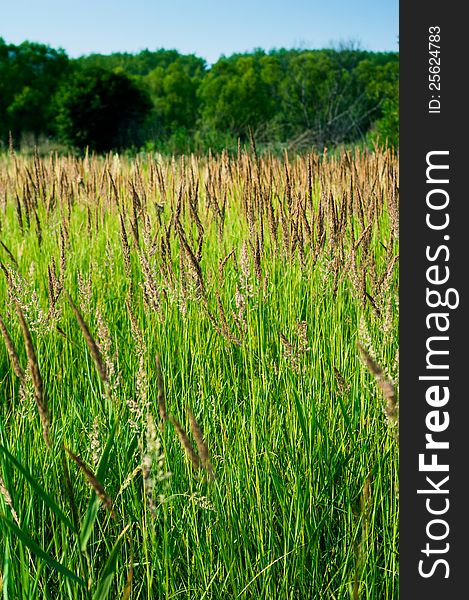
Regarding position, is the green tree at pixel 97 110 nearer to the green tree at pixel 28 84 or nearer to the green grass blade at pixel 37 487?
the green tree at pixel 28 84

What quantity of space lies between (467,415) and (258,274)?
0.70 m

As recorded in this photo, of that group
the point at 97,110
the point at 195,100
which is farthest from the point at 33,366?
the point at 195,100

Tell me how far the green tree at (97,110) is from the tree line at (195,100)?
5cm

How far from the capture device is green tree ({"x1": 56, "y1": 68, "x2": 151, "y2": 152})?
31.3 m

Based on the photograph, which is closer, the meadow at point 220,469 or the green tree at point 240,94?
the meadow at point 220,469

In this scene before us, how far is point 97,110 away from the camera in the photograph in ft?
104

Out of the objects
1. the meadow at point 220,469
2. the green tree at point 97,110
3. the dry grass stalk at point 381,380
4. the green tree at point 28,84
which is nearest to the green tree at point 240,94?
the green tree at point 28,84

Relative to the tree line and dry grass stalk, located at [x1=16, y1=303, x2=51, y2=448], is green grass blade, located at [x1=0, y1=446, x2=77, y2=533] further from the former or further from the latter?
the tree line

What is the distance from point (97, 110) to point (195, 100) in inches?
1952

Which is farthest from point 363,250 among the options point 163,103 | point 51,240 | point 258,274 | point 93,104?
point 163,103

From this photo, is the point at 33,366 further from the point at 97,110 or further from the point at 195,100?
the point at 195,100

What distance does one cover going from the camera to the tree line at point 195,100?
1521 centimetres

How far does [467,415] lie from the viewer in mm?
1230

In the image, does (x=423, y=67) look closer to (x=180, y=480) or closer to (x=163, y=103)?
(x=180, y=480)
